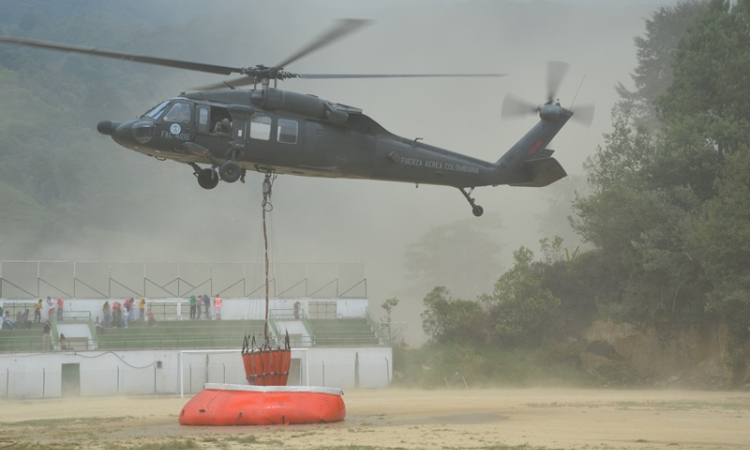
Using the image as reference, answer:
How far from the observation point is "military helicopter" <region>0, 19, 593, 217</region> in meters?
19.5

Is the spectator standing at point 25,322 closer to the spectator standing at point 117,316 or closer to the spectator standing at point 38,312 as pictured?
the spectator standing at point 38,312

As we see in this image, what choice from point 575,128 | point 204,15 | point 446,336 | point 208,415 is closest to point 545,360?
Answer: point 446,336

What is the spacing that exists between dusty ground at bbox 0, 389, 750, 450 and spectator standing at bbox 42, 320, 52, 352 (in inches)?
386

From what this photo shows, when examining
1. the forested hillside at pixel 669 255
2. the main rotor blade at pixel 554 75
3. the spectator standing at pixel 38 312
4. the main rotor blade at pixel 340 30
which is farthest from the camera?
the spectator standing at pixel 38 312

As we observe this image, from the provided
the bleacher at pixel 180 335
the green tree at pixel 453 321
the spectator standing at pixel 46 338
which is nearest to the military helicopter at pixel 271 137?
the bleacher at pixel 180 335

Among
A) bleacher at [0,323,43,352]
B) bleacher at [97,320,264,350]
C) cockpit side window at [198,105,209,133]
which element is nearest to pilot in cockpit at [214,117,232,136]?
cockpit side window at [198,105,209,133]

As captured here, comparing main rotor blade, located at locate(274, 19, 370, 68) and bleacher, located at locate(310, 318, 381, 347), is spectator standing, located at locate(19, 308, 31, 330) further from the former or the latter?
main rotor blade, located at locate(274, 19, 370, 68)

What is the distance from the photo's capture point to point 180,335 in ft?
133

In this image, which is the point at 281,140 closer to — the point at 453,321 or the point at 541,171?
the point at 541,171

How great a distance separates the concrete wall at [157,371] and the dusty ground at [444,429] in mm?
7911

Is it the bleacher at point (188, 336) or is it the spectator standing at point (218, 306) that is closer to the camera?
the bleacher at point (188, 336)

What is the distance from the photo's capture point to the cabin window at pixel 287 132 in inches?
800

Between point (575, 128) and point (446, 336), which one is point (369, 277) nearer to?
point (575, 128)

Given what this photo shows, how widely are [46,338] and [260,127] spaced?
21.8 metres
